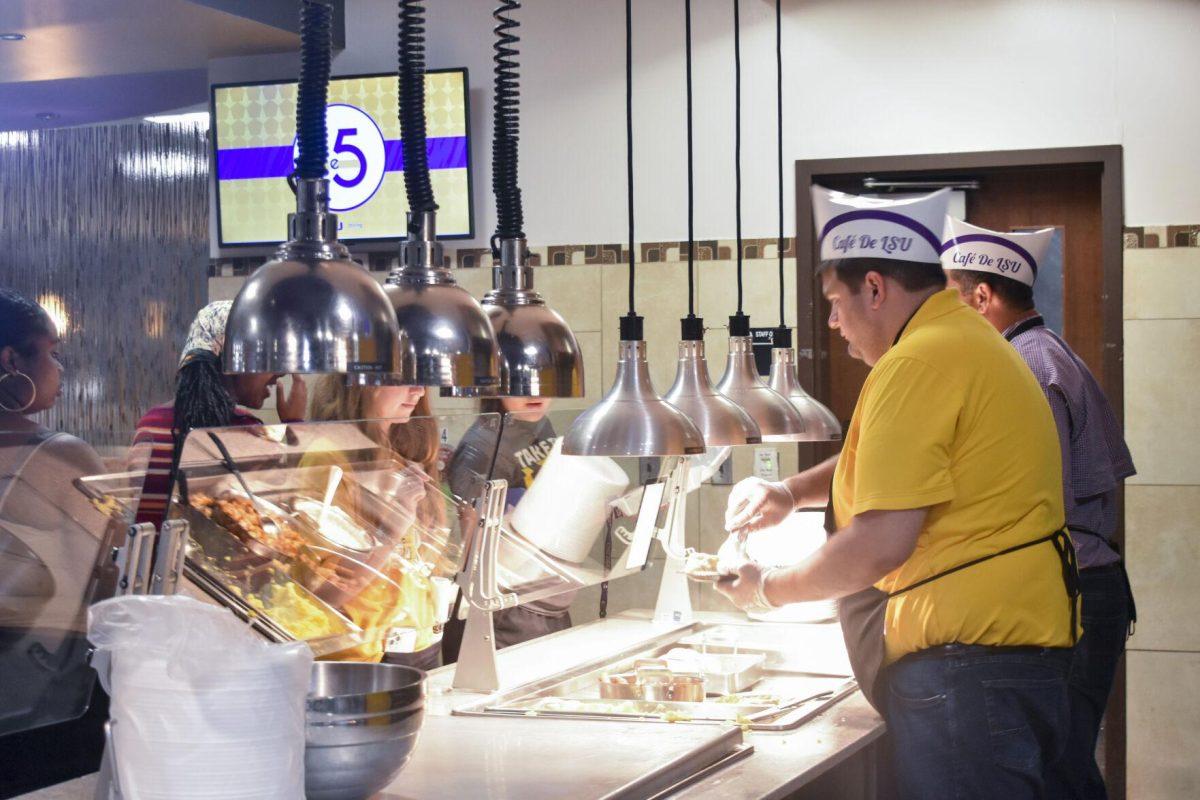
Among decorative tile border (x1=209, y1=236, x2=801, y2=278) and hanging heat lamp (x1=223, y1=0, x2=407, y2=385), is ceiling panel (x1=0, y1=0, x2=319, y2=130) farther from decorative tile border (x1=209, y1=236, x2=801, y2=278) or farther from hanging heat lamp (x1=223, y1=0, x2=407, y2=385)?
hanging heat lamp (x1=223, y1=0, x2=407, y2=385)

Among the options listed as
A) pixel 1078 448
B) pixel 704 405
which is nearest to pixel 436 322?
pixel 704 405

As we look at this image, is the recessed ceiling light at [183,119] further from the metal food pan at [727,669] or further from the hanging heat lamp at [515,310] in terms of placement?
the hanging heat lamp at [515,310]

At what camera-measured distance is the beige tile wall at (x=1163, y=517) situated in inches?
181

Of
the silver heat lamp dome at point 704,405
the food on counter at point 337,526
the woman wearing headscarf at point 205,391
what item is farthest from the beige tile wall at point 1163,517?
the food on counter at point 337,526

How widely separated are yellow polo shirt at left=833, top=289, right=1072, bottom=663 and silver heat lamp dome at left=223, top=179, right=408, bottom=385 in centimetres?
112

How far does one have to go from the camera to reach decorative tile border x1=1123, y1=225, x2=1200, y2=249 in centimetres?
456

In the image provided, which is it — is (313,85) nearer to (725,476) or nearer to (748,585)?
(748,585)

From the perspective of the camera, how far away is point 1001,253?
12.5 ft

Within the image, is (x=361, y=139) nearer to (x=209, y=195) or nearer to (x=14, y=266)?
(x=209, y=195)

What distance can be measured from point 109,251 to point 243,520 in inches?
160

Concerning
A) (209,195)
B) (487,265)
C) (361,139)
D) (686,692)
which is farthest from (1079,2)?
(209,195)

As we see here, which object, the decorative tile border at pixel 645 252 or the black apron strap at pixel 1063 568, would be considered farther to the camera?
the decorative tile border at pixel 645 252

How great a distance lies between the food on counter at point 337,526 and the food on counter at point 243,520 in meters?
0.04

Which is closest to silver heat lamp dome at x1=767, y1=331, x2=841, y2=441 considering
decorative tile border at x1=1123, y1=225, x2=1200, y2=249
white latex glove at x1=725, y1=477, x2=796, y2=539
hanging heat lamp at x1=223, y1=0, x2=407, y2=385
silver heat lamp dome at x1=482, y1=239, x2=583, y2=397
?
white latex glove at x1=725, y1=477, x2=796, y2=539
